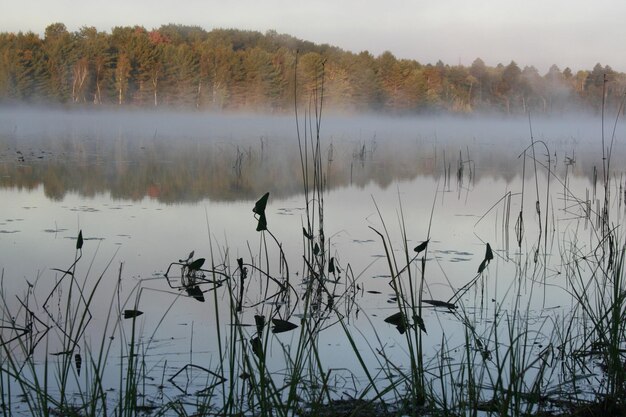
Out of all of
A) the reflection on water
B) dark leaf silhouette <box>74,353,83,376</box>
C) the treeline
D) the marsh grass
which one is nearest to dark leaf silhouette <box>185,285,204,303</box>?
the marsh grass

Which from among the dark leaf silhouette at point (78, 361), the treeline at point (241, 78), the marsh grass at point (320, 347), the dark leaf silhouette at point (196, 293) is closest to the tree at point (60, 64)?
the treeline at point (241, 78)

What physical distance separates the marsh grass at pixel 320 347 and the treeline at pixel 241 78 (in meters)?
30.1

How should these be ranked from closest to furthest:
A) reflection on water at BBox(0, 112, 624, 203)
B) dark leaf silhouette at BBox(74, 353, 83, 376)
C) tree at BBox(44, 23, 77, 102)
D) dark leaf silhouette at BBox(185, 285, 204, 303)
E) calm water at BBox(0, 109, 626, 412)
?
dark leaf silhouette at BBox(74, 353, 83, 376) < calm water at BBox(0, 109, 626, 412) < dark leaf silhouette at BBox(185, 285, 204, 303) < reflection on water at BBox(0, 112, 624, 203) < tree at BBox(44, 23, 77, 102)

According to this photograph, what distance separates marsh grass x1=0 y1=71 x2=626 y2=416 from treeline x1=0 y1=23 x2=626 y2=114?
3008cm

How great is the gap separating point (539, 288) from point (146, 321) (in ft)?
5.15

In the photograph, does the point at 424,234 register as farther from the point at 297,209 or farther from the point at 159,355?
the point at 159,355

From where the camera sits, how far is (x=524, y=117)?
47.3m

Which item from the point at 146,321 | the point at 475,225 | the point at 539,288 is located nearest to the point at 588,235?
the point at 475,225

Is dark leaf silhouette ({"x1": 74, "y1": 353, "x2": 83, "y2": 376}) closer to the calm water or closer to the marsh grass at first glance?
the marsh grass

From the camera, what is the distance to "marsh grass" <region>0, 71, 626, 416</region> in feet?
4.79

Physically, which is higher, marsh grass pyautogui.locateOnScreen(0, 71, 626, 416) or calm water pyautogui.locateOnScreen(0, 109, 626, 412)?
marsh grass pyautogui.locateOnScreen(0, 71, 626, 416)

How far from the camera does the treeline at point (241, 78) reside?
39906 mm

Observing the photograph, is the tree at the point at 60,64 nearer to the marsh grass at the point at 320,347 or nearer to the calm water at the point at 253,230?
the calm water at the point at 253,230

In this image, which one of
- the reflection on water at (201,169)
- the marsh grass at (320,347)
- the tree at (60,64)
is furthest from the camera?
the tree at (60,64)
